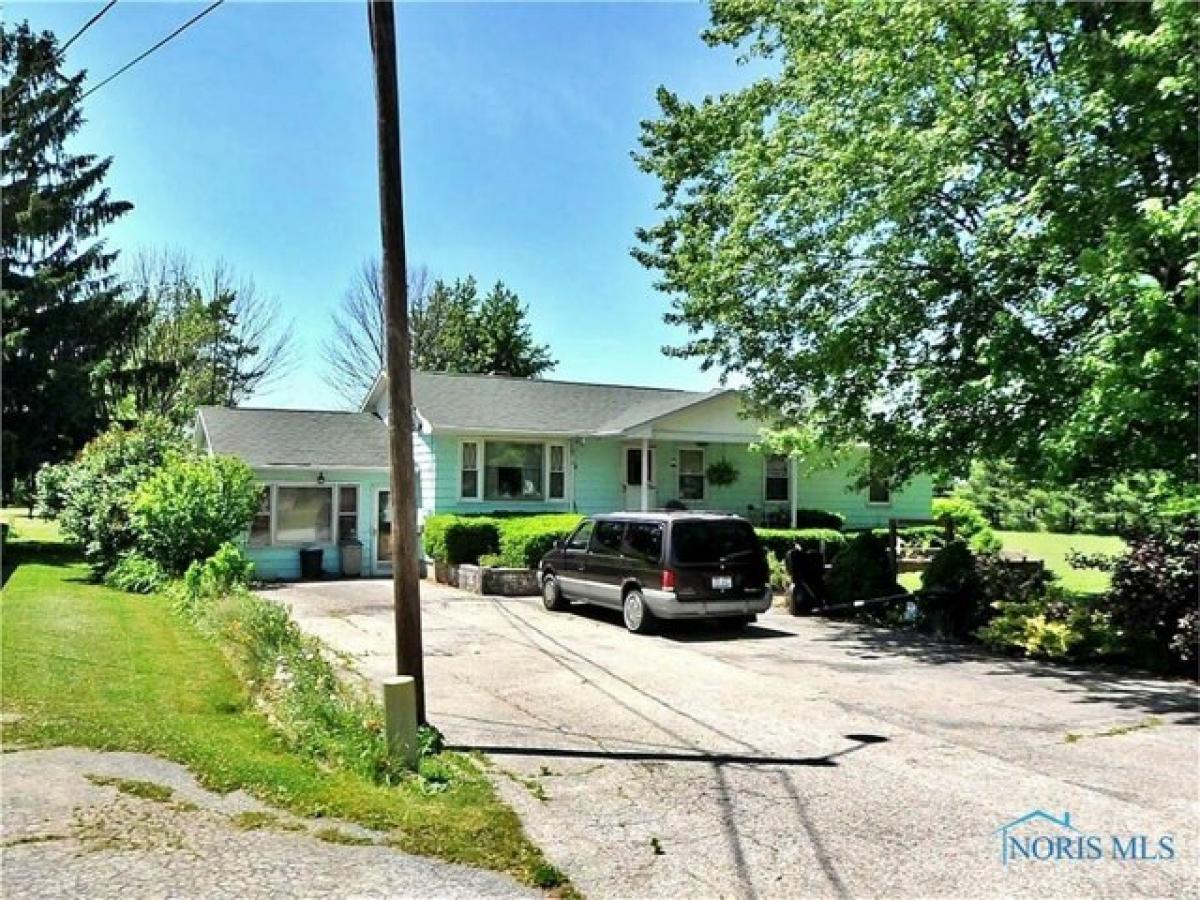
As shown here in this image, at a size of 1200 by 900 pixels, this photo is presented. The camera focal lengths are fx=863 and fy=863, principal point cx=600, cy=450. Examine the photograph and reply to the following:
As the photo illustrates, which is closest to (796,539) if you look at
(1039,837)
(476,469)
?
(476,469)

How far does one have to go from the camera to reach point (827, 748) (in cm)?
689

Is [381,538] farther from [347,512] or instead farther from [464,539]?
[464,539]

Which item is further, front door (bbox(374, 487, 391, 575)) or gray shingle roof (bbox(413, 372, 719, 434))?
gray shingle roof (bbox(413, 372, 719, 434))

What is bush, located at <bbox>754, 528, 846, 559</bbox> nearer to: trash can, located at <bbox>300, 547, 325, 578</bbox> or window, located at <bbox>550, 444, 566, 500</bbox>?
window, located at <bbox>550, 444, 566, 500</bbox>

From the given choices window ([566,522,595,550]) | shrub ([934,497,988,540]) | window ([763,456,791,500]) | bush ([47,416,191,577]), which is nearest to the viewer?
window ([566,522,595,550])

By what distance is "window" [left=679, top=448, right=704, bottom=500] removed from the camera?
24.7 meters

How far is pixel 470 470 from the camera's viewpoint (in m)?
22.5

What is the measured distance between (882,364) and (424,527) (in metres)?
12.7

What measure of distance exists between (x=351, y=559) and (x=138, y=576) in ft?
18.7

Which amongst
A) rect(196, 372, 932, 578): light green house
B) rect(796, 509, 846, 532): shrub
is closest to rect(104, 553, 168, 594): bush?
rect(196, 372, 932, 578): light green house

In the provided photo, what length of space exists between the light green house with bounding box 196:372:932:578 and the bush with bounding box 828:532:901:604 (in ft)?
16.7

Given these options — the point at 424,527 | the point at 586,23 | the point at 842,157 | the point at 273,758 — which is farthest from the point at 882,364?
the point at 424,527

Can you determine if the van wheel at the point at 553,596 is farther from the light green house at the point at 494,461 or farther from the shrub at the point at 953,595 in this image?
the light green house at the point at 494,461

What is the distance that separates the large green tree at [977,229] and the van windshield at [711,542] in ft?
6.64
